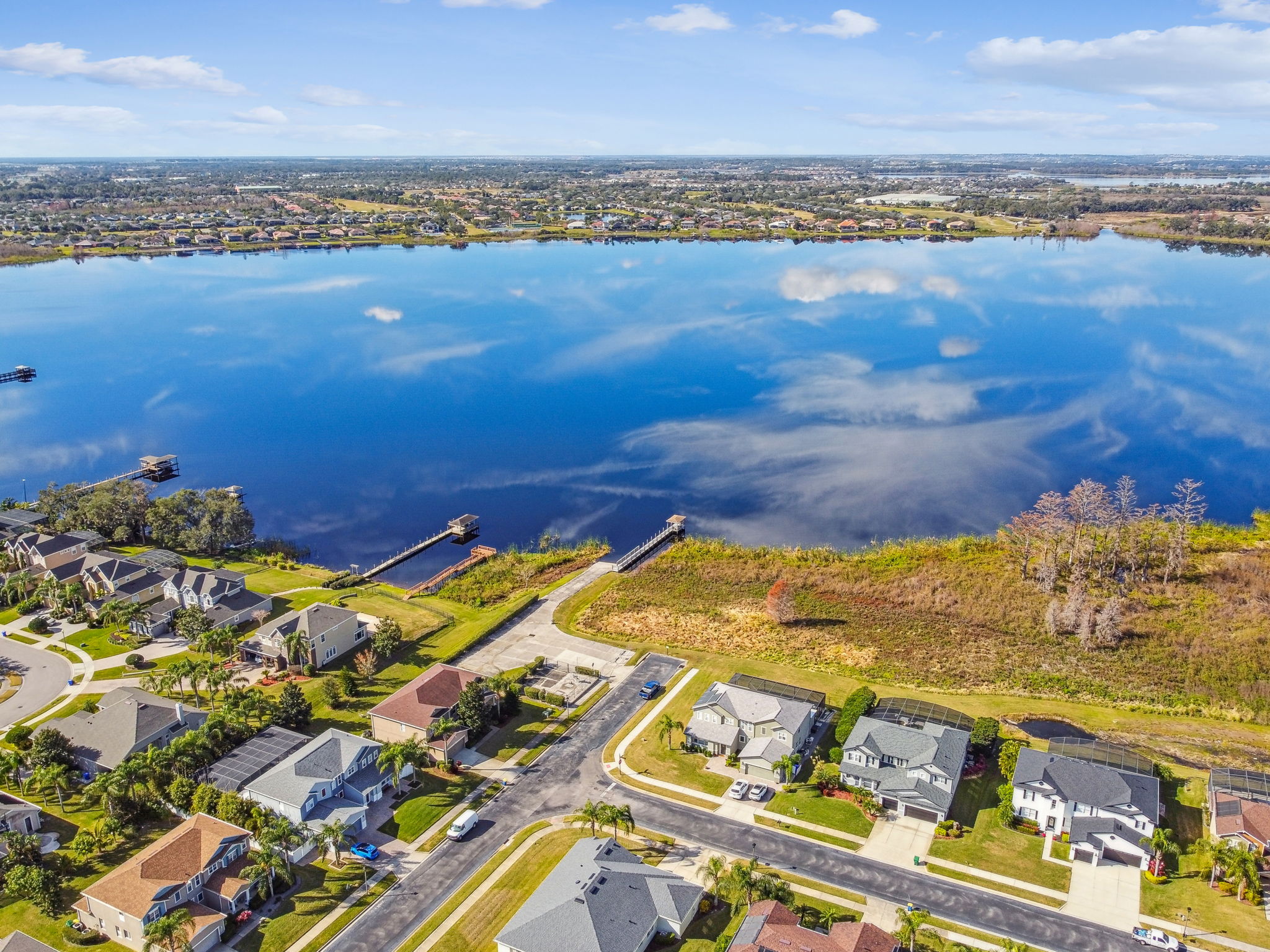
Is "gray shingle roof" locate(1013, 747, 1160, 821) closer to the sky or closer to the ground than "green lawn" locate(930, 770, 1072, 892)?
closer to the sky

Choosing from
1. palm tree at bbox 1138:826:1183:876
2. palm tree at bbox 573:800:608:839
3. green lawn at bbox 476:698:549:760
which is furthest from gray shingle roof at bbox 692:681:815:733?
palm tree at bbox 1138:826:1183:876

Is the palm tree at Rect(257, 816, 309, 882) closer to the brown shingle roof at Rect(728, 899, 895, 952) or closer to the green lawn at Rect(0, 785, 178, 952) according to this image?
the green lawn at Rect(0, 785, 178, 952)

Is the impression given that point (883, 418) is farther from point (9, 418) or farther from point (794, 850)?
point (9, 418)

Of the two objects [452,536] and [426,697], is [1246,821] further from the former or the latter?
[452,536]

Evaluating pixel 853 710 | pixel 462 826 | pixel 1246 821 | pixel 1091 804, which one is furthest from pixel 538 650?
pixel 1246 821

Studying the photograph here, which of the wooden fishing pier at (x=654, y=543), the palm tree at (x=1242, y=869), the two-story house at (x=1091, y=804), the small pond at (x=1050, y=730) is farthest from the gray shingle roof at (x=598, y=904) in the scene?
the wooden fishing pier at (x=654, y=543)

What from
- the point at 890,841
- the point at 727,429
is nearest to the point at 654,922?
the point at 890,841
